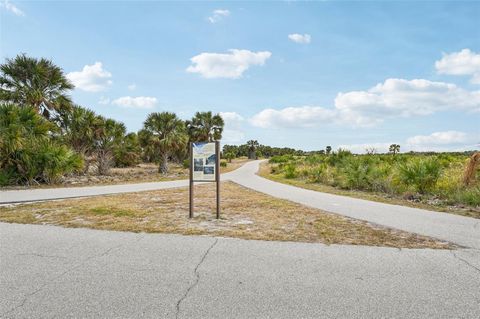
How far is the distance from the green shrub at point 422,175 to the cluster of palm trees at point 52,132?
16040 mm

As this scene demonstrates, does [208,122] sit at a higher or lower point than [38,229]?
higher

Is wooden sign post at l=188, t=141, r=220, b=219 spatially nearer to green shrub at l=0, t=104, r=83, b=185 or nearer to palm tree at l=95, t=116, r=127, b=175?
green shrub at l=0, t=104, r=83, b=185

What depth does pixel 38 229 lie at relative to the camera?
6.25 metres

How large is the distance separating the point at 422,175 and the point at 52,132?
19.9 metres

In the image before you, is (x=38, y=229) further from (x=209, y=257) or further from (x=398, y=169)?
(x=398, y=169)

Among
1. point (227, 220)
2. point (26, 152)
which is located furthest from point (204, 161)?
point (26, 152)

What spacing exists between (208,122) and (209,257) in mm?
39891

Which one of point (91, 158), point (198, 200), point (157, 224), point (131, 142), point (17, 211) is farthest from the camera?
point (131, 142)

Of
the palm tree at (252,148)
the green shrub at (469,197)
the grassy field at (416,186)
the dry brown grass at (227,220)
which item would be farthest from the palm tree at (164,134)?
the palm tree at (252,148)

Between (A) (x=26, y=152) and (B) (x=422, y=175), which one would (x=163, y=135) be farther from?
(B) (x=422, y=175)

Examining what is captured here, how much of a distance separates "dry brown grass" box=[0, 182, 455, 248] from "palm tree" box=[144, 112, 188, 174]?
2048 centimetres

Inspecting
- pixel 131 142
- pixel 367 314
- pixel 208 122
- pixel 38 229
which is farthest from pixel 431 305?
pixel 208 122

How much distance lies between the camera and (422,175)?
12.0m

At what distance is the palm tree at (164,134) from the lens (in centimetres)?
3011
